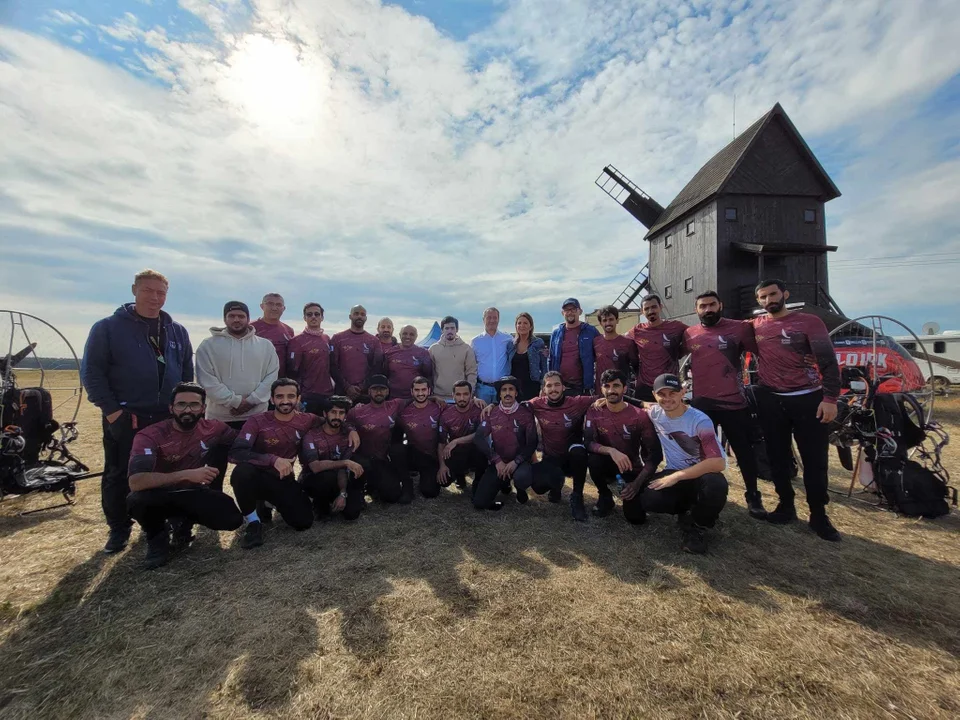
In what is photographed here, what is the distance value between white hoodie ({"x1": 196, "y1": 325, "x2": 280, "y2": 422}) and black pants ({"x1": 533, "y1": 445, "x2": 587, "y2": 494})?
11.2 feet

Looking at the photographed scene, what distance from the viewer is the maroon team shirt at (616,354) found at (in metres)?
5.94

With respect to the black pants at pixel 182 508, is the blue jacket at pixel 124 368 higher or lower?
higher

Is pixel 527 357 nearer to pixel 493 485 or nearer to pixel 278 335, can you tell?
pixel 493 485

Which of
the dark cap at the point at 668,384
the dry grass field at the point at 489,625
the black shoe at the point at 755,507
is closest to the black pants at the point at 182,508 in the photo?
the dry grass field at the point at 489,625

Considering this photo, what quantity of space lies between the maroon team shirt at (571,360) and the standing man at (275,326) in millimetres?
4073

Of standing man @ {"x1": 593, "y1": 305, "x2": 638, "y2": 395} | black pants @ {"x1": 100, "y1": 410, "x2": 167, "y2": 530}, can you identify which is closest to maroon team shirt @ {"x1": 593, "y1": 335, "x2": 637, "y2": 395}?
standing man @ {"x1": 593, "y1": 305, "x2": 638, "y2": 395}

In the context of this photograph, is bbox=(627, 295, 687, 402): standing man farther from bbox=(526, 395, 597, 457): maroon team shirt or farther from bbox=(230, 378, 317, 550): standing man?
bbox=(230, 378, 317, 550): standing man

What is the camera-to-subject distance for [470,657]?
260 centimetres

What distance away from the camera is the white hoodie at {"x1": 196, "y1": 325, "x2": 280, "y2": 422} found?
4.93m

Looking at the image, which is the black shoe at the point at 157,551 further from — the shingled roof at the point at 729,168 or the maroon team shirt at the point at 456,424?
the shingled roof at the point at 729,168

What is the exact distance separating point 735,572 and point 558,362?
11.3 feet

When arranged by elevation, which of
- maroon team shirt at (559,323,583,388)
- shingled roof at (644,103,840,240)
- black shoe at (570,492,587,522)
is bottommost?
black shoe at (570,492,587,522)

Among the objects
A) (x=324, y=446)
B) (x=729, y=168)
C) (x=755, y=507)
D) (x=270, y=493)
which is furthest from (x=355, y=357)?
(x=729, y=168)

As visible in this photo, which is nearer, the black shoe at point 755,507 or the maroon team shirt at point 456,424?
the black shoe at point 755,507
